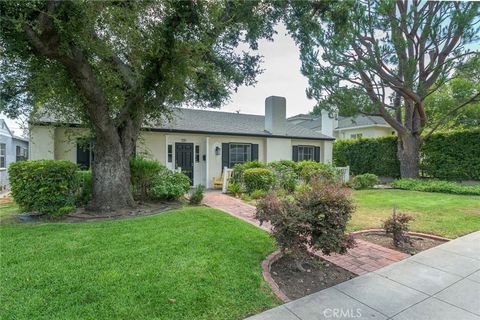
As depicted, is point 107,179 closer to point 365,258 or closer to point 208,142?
point 365,258

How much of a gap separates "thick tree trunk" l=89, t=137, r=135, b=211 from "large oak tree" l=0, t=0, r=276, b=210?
0.02m

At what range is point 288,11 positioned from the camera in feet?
24.0

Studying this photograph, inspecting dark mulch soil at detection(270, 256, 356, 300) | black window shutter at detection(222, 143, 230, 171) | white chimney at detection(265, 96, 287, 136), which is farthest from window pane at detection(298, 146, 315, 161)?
dark mulch soil at detection(270, 256, 356, 300)

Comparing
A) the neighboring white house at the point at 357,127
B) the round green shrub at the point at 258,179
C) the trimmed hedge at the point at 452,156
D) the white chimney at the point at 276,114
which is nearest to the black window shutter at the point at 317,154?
the white chimney at the point at 276,114

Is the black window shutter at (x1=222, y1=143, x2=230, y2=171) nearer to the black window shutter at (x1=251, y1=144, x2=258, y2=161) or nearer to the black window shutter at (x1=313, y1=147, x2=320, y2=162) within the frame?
the black window shutter at (x1=251, y1=144, x2=258, y2=161)

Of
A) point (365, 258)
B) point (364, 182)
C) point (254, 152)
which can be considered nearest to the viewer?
point (365, 258)

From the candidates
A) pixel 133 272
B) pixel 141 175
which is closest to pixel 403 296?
pixel 133 272

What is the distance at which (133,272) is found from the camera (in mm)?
3268

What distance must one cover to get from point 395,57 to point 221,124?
867 centimetres

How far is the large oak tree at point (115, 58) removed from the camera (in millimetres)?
4602

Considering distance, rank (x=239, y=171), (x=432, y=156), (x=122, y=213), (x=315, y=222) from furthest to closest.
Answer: (x=432, y=156) < (x=239, y=171) < (x=122, y=213) < (x=315, y=222)

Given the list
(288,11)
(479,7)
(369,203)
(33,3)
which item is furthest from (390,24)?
(33,3)

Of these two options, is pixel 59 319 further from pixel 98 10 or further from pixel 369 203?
pixel 369 203

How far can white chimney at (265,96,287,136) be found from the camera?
14008 millimetres
